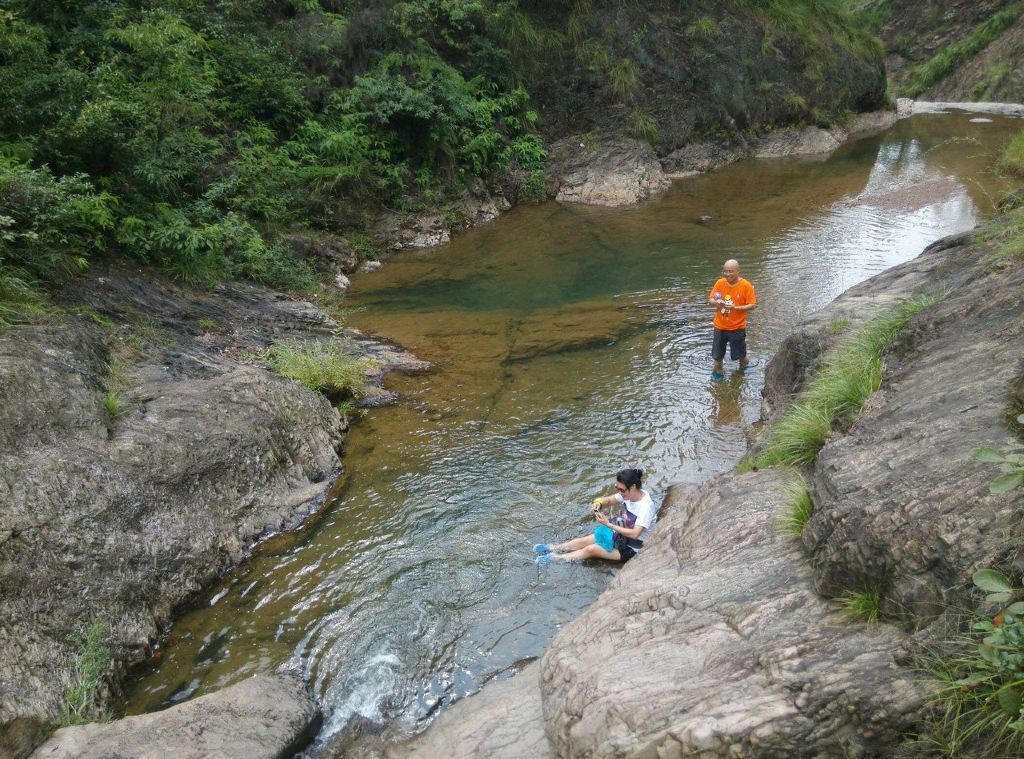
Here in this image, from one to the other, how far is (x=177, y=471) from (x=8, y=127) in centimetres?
597

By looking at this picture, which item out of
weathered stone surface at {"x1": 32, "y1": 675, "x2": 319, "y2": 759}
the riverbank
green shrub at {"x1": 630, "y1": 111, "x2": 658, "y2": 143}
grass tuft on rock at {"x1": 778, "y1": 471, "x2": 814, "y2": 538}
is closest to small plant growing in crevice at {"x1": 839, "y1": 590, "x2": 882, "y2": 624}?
grass tuft on rock at {"x1": 778, "y1": 471, "x2": 814, "y2": 538}

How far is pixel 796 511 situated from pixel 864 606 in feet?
3.55

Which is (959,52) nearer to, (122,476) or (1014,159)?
(1014,159)

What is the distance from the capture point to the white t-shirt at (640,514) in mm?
6297

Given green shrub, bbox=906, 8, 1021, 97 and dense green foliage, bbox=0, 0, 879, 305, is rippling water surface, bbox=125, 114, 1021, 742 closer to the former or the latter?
dense green foliage, bbox=0, 0, 879, 305

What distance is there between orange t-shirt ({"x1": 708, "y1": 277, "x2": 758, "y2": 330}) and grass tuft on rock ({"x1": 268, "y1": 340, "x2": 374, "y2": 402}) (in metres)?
4.65

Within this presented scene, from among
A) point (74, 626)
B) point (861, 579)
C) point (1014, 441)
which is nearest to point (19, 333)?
point (74, 626)

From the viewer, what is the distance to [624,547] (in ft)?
20.5

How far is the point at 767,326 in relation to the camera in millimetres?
10703

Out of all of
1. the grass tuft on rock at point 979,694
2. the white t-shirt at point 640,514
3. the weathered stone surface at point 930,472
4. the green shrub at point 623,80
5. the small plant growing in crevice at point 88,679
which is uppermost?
the green shrub at point 623,80

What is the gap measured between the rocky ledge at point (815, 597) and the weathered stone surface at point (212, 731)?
2.73ft

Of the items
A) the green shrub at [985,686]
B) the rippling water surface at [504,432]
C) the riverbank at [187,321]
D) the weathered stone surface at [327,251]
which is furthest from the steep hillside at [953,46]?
the green shrub at [985,686]

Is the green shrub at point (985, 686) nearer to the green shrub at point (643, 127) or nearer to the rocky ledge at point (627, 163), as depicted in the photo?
the rocky ledge at point (627, 163)

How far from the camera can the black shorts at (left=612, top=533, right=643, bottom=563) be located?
624cm
